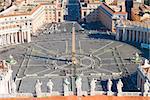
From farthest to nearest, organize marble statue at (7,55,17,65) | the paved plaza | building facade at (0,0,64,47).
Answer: building facade at (0,0,64,47), marble statue at (7,55,17,65), the paved plaza

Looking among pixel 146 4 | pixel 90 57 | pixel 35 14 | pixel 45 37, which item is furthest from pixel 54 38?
pixel 146 4

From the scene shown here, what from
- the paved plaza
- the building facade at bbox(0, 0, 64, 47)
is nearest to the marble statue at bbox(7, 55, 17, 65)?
the paved plaza

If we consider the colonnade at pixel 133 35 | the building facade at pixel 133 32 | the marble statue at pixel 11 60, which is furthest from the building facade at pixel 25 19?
the building facade at pixel 133 32

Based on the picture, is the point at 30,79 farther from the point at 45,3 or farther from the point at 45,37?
the point at 45,3

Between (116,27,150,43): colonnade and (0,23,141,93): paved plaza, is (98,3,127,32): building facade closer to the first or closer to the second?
(0,23,141,93): paved plaza

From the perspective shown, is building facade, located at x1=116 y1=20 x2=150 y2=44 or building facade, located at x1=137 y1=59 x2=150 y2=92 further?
building facade, located at x1=116 y1=20 x2=150 y2=44

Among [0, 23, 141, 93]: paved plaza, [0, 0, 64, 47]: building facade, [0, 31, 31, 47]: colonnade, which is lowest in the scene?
[0, 23, 141, 93]: paved plaza
